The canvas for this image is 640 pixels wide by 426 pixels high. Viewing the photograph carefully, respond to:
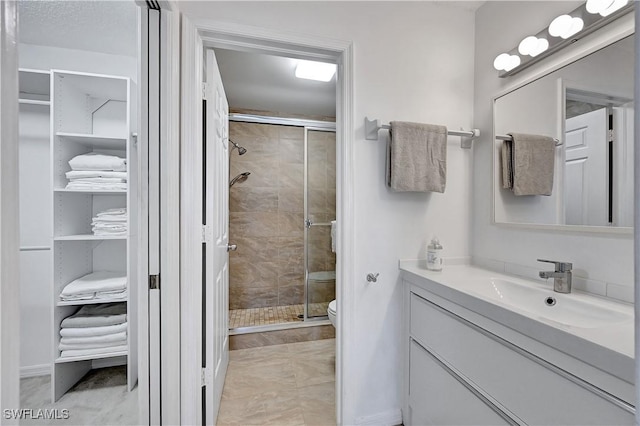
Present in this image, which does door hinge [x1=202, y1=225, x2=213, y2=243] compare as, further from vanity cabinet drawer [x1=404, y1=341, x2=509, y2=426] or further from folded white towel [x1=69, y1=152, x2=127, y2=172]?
vanity cabinet drawer [x1=404, y1=341, x2=509, y2=426]

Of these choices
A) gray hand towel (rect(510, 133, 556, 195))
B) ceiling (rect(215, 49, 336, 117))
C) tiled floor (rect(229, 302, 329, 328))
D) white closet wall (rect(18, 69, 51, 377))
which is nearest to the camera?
white closet wall (rect(18, 69, 51, 377))

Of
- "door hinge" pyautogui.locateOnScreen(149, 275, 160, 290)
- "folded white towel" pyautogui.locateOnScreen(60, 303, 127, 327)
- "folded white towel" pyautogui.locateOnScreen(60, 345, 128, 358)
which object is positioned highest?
"door hinge" pyautogui.locateOnScreen(149, 275, 160, 290)

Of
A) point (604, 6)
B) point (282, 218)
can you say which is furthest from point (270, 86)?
point (604, 6)

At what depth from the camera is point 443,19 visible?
1.62m

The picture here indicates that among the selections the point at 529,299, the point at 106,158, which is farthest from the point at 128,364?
the point at 529,299

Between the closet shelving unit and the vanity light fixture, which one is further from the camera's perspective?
the vanity light fixture

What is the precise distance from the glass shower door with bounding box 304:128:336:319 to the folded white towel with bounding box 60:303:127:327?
2.06 m

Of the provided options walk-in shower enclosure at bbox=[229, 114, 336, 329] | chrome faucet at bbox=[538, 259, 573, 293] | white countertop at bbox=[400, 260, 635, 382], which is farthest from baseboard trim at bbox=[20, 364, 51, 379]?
walk-in shower enclosure at bbox=[229, 114, 336, 329]

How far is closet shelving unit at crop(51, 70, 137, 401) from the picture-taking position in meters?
0.86

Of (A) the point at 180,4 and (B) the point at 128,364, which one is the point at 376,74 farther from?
(B) the point at 128,364

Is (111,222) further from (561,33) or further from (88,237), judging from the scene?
(561,33)

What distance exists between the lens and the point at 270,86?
2592mm

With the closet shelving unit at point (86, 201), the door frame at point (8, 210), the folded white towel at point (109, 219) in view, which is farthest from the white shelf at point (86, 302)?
the door frame at point (8, 210)

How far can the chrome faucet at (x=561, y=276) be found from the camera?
113 centimetres
